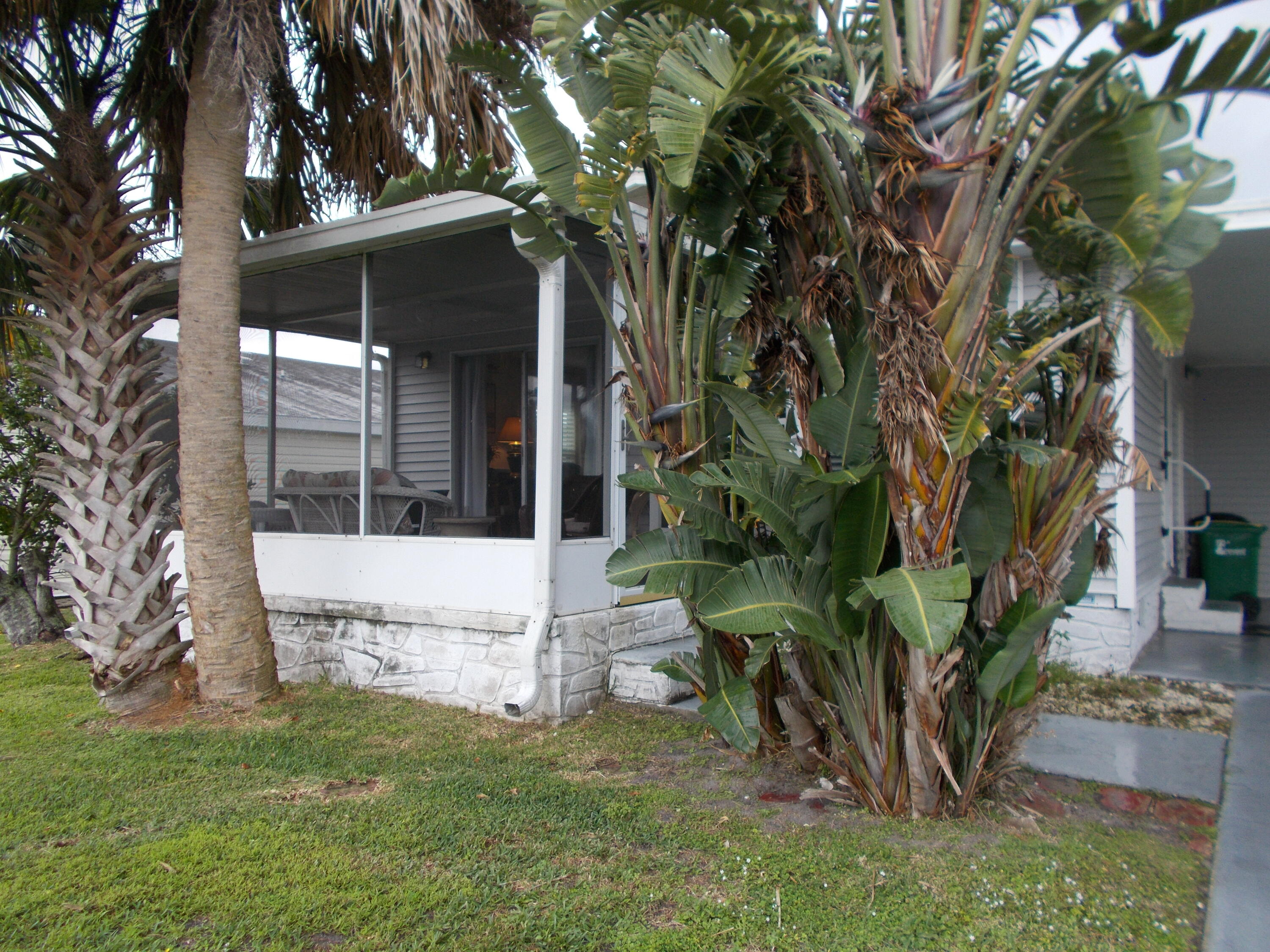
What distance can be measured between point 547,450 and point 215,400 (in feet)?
6.79

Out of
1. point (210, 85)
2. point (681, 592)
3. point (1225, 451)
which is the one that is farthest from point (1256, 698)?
point (210, 85)

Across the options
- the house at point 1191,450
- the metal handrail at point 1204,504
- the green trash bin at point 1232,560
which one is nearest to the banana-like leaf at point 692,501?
the house at point 1191,450

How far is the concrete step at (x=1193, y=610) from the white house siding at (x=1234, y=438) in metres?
2.47

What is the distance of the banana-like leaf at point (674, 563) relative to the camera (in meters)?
4.07

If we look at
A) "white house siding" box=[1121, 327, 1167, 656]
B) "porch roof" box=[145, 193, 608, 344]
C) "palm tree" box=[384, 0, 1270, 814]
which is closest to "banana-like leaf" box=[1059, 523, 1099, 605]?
"palm tree" box=[384, 0, 1270, 814]

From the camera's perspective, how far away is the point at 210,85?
5348mm

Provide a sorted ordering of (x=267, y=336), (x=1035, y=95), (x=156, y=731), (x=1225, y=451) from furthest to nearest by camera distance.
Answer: (x=1225, y=451)
(x=267, y=336)
(x=156, y=731)
(x=1035, y=95)

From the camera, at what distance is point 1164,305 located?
3.23m

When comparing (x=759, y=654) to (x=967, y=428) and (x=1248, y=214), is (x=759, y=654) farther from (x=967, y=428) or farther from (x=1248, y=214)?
(x=1248, y=214)

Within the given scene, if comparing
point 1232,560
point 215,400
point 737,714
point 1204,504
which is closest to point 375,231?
point 215,400

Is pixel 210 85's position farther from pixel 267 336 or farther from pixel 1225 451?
pixel 1225 451

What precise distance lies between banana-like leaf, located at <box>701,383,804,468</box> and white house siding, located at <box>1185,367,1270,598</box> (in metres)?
8.60

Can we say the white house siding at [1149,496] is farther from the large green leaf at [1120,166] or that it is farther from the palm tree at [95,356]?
the palm tree at [95,356]

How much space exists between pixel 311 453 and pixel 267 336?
6.33 feet
